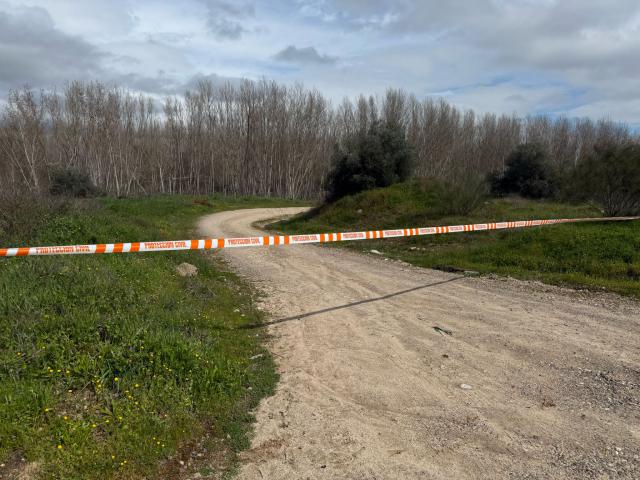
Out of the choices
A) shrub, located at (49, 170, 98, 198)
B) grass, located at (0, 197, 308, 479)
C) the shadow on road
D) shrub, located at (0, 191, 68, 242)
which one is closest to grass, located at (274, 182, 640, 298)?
the shadow on road

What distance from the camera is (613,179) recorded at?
14.8m

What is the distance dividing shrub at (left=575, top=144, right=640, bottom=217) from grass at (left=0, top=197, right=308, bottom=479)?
13347 millimetres

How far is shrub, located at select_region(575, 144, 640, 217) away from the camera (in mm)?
14445

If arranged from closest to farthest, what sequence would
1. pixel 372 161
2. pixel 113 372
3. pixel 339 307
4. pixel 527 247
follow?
1. pixel 113 372
2. pixel 339 307
3. pixel 527 247
4. pixel 372 161

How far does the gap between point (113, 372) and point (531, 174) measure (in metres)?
33.8

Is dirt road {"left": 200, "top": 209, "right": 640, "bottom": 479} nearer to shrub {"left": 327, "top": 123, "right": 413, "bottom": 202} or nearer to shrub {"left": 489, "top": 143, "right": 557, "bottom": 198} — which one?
shrub {"left": 327, "top": 123, "right": 413, "bottom": 202}

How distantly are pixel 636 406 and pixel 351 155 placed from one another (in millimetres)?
21142

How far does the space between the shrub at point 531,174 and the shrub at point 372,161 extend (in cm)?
1279

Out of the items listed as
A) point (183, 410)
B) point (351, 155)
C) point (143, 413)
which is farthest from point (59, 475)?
point (351, 155)

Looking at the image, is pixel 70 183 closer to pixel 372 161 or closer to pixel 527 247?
pixel 372 161

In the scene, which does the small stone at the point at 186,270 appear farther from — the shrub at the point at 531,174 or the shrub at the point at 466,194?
the shrub at the point at 531,174

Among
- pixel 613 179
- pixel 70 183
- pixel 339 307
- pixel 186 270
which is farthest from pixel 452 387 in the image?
pixel 70 183

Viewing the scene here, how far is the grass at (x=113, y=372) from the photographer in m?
3.61

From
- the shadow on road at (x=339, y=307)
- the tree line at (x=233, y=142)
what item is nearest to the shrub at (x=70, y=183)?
the tree line at (x=233, y=142)
